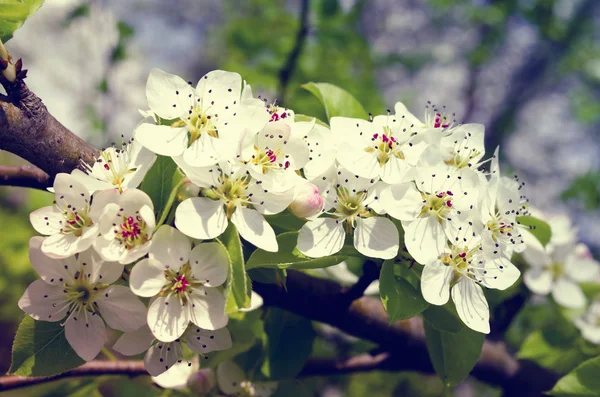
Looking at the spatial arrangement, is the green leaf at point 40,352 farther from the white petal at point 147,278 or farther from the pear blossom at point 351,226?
the pear blossom at point 351,226

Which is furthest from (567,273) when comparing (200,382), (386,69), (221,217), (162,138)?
(386,69)

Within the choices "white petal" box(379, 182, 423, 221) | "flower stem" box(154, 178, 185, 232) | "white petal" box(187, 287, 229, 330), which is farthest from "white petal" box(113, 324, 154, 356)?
"white petal" box(379, 182, 423, 221)

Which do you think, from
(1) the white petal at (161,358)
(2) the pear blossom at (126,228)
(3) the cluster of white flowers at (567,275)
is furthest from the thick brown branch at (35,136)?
(3) the cluster of white flowers at (567,275)

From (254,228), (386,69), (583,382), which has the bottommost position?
(386,69)

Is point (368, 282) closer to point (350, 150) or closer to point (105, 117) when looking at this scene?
point (350, 150)

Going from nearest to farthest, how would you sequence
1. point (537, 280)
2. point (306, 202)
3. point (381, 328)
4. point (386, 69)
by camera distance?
point (306, 202) → point (381, 328) → point (537, 280) → point (386, 69)

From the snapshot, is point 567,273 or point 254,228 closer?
point 254,228

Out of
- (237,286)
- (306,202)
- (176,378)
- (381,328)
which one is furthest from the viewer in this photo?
(381,328)

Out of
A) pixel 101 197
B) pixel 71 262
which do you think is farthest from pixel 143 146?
pixel 71 262

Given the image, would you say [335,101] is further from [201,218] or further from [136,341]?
[136,341]
